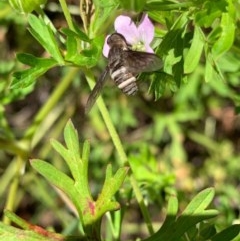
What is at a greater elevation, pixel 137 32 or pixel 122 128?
pixel 137 32

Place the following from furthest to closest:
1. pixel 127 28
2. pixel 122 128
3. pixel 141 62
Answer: pixel 122 128 < pixel 127 28 < pixel 141 62

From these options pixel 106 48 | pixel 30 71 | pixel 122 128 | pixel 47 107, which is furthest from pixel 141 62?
pixel 122 128

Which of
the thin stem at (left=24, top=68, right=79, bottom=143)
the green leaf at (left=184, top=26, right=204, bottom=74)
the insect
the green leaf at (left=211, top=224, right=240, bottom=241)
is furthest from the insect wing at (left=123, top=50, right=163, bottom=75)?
the thin stem at (left=24, top=68, right=79, bottom=143)

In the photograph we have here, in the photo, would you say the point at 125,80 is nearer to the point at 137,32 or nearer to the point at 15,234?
the point at 137,32

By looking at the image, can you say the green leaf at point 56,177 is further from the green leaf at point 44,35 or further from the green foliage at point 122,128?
the green leaf at point 44,35

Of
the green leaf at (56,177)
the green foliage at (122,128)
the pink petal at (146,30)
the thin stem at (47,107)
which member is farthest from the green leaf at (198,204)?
the thin stem at (47,107)

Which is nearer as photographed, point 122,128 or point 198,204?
point 198,204
